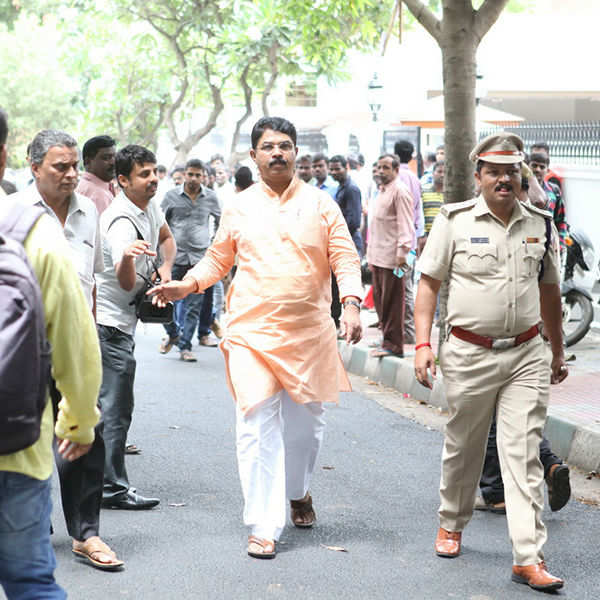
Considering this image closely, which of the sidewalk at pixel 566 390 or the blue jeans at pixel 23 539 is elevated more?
the blue jeans at pixel 23 539

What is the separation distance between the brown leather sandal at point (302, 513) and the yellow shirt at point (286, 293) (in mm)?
606

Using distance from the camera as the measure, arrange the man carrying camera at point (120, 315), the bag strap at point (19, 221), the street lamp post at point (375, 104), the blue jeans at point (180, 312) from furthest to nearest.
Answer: the street lamp post at point (375, 104)
the blue jeans at point (180, 312)
the man carrying camera at point (120, 315)
the bag strap at point (19, 221)

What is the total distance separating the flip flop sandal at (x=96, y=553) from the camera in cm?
503

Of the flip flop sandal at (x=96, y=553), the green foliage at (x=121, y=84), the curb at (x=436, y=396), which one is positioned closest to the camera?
the flip flop sandal at (x=96, y=553)

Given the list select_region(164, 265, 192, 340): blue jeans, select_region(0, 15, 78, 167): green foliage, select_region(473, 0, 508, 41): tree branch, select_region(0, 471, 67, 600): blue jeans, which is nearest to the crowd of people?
select_region(0, 471, 67, 600): blue jeans

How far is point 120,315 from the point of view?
607cm

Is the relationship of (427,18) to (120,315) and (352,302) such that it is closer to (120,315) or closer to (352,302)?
(120,315)

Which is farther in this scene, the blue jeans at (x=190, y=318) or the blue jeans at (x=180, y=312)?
the blue jeans at (x=180, y=312)

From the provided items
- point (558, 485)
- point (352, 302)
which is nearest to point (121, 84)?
point (352, 302)

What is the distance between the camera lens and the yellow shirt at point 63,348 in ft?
9.91

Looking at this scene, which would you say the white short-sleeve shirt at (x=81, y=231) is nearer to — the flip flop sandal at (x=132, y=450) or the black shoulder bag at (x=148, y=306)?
the black shoulder bag at (x=148, y=306)

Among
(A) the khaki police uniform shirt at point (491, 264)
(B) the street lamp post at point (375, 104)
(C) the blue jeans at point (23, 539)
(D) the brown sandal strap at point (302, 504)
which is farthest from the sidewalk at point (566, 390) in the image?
(B) the street lamp post at point (375, 104)

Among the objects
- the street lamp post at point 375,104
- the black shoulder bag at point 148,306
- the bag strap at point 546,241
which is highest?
the street lamp post at point 375,104

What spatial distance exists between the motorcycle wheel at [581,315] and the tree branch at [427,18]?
10.2ft
